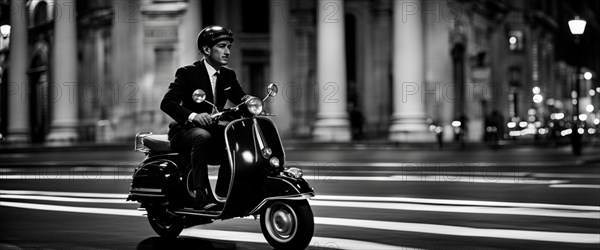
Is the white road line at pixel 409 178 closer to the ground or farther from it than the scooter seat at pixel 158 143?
closer to the ground

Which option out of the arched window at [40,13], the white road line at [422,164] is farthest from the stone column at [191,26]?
the arched window at [40,13]

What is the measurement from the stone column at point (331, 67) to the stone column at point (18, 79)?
59.1ft

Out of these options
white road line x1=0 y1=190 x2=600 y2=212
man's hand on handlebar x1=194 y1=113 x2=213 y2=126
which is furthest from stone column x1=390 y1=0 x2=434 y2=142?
man's hand on handlebar x1=194 y1=113 x2=213 y2=126

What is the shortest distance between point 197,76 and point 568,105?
83839 millimetres

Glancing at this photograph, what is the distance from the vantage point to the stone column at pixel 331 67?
125ft

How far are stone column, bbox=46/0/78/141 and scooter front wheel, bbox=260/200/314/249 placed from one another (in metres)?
38.1

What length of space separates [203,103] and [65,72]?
3799 centimetres

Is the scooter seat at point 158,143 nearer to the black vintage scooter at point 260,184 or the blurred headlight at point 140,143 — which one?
the blurred headlight at point 140,143

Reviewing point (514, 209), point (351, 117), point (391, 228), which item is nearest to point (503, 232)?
point (391, 228)

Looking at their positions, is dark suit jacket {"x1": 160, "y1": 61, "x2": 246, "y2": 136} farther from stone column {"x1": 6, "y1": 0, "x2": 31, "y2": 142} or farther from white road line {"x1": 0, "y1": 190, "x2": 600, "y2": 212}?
stone column {"x1": 6, "y1": 0, "x2": 31, "y2": 142}

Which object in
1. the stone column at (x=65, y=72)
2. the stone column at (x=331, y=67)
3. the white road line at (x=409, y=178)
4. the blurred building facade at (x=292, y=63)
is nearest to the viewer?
the white road line at (x=409, y=178)

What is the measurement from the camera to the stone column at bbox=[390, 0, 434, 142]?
3759cm

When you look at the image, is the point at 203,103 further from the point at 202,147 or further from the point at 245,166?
the point at 245,166

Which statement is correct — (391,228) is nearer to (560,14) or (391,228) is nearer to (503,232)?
(503,232)
